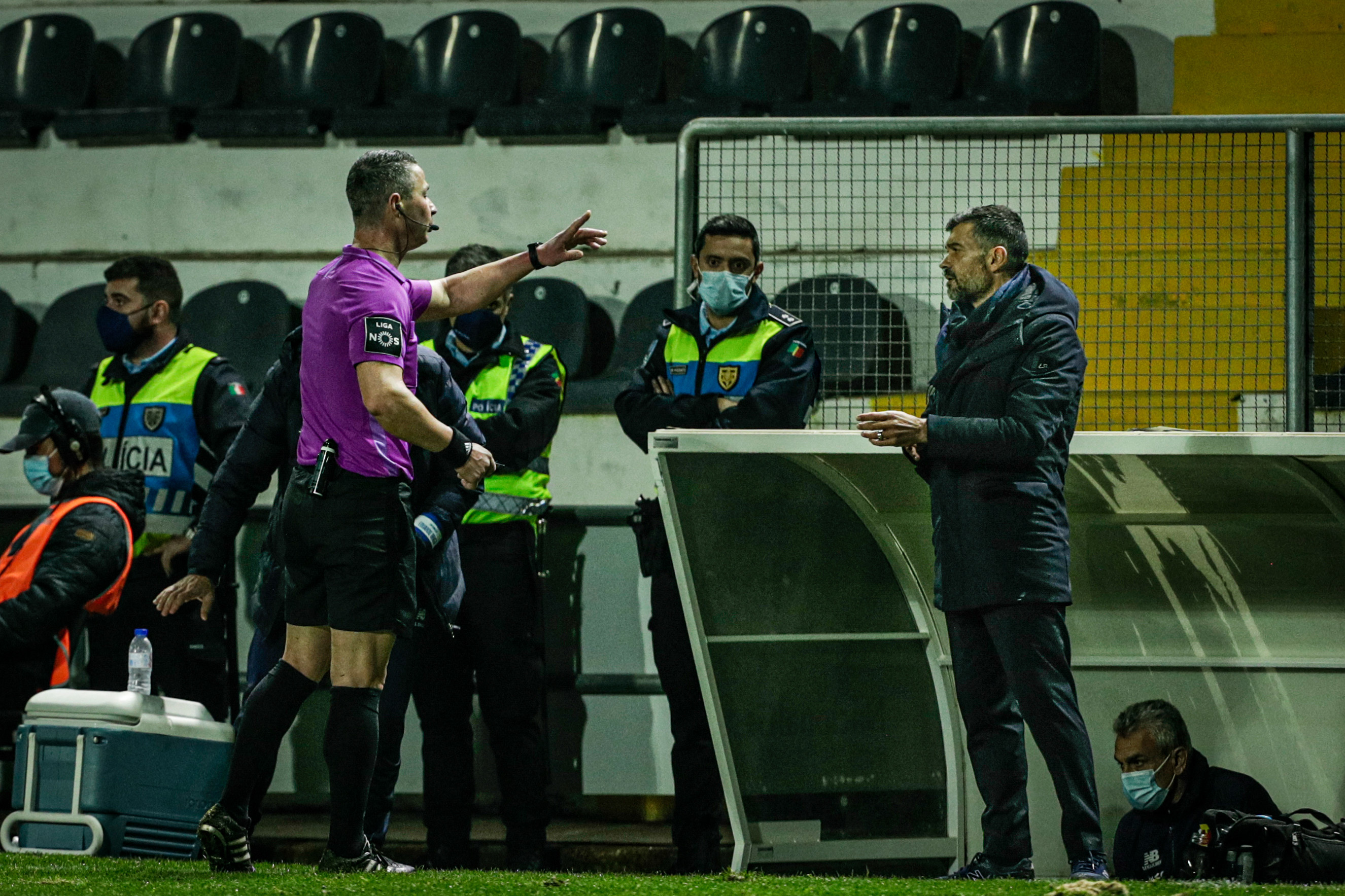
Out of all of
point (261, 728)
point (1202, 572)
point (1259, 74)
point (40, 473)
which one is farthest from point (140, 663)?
point (1259, 74)

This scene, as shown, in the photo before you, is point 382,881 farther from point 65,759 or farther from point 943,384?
point 943,384

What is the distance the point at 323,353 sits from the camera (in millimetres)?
3648

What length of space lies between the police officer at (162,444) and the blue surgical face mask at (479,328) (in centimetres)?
92

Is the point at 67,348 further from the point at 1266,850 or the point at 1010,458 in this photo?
the point at 1266,850

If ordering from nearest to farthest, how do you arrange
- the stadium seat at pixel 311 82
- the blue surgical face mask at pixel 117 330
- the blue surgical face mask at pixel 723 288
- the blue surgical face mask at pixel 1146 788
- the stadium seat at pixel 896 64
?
the blue surgical face mask at pixel 1146 788
the blue surgical face mask at pixel 723 288
the blue surgical face mask at pixel 117 330
the stadium seat at pixel 896 64
the stadium seat at pixel 311 82

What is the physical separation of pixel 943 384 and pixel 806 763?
1.27 meters

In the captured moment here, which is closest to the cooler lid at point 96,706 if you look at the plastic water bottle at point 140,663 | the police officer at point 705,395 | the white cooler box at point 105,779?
the white cooler box at point 105,779

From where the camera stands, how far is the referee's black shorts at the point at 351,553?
359cm

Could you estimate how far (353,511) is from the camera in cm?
360

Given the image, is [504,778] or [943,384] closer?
[943,384]

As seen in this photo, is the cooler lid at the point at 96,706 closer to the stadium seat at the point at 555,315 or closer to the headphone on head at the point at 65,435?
the headphone on head at the point at 65,435

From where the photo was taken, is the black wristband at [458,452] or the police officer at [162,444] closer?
the black wristband at [458,452]

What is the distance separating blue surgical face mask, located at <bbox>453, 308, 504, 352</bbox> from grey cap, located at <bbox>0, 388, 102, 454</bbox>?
1286 mm

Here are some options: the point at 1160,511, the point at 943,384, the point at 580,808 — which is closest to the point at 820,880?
the point at 943,384
